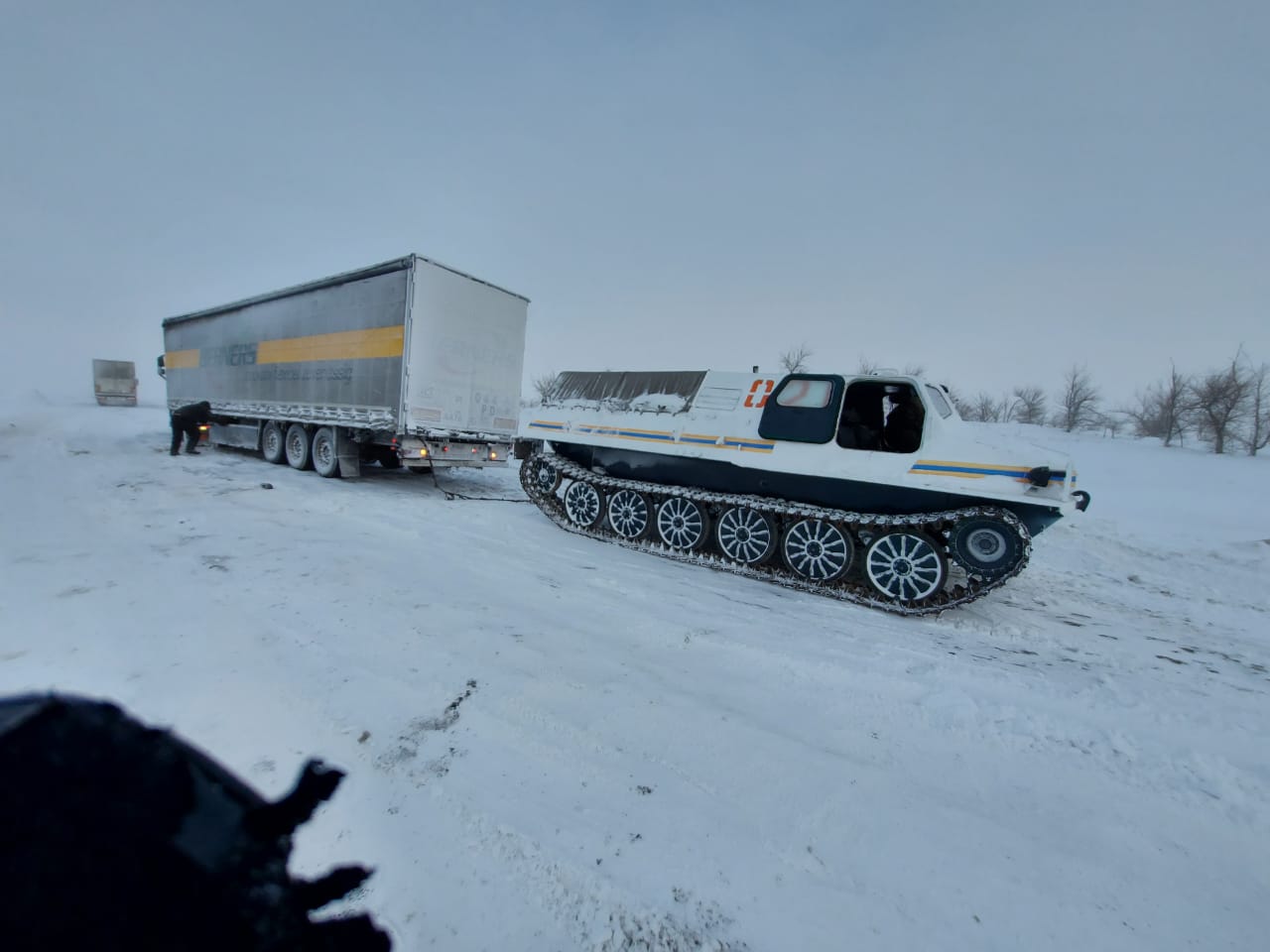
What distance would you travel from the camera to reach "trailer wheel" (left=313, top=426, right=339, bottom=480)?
415 inches

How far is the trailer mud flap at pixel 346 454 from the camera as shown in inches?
409

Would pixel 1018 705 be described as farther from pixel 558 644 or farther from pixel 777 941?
pixel 558 644

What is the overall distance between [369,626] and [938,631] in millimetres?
5214

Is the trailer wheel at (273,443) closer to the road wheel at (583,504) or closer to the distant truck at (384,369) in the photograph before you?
the distant truck at (384,369)

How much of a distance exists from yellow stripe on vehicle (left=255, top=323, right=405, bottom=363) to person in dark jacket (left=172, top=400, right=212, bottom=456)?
7.74 ft

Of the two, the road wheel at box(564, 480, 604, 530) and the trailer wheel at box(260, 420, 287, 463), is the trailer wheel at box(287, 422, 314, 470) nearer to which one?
the trailer wheel at box(260, 420, 287, 463)

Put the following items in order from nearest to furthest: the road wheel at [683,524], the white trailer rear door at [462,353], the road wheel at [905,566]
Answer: the road wheel at [905,566] < the road wheel at [683,524] < the white trailer rear door at [462,353]

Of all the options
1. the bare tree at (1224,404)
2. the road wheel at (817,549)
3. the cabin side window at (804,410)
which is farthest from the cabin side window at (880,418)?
the bare tree at (1224,404)

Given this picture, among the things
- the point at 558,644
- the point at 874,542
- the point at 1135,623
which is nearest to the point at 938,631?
the point at 874,542

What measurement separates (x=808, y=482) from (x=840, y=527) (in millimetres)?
760

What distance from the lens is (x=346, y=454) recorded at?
10484 mm

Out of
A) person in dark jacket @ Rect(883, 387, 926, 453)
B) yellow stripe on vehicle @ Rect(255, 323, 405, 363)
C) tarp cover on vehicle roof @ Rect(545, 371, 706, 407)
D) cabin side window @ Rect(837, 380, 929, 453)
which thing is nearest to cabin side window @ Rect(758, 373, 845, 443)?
cabin side window @ Rect(837, 380, 929, 453)

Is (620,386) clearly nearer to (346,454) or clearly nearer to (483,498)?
(483,498)

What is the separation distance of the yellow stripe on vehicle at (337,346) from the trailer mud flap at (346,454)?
153 centimetres
